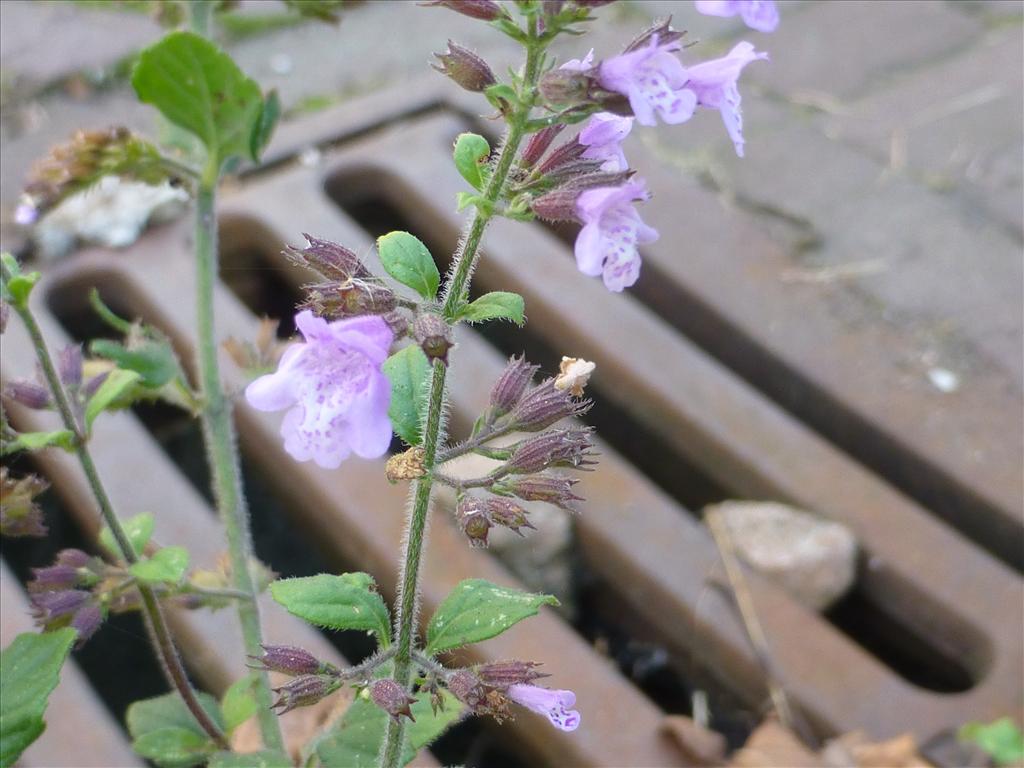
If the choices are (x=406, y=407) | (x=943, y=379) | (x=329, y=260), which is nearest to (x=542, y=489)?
(x=406, y=407)

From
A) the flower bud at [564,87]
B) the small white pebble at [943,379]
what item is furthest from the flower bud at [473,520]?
the small white pebble at [943,379]

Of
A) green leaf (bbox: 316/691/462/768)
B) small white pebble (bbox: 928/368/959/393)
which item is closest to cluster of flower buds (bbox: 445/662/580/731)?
green leaf (bbox: 316/691/462/768)

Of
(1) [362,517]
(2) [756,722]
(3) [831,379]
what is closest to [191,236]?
(1) [362,517]

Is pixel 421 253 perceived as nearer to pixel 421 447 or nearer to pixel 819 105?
pixel 421 447

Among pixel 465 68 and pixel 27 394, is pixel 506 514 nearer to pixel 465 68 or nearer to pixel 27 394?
pixel 465 68

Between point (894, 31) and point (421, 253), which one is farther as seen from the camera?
point (894, 31)

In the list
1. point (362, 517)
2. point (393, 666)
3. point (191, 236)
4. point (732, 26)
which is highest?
point (732, 26)
